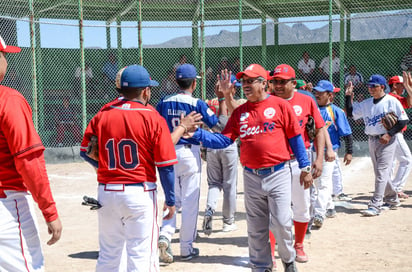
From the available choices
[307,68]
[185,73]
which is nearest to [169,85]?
[307,68]

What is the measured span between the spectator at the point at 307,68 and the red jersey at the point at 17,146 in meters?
14.3

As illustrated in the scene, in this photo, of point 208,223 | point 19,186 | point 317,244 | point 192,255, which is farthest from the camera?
point 208,223

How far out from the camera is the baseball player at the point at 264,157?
4812mm

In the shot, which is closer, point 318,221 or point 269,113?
point 269,113

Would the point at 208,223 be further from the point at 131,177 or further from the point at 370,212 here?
the point at 131,177

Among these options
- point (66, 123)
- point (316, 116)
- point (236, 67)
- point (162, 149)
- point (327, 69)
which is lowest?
point (66, 123)

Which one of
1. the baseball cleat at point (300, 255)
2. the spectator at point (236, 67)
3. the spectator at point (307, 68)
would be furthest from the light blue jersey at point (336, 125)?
the spectator at point (307, 68)

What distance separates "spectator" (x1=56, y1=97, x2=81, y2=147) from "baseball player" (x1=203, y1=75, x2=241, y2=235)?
29.2 ft

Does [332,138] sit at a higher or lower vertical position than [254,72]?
lower

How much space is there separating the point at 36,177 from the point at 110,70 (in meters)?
14.4

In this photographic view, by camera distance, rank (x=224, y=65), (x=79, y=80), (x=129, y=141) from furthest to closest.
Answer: (x=224, y=65)
(x=79, y=80)
(x=129, y=141)

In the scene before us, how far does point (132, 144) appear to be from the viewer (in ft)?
13.3

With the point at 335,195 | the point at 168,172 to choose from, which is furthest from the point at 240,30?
the point at 168,172

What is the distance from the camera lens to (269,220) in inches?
198
